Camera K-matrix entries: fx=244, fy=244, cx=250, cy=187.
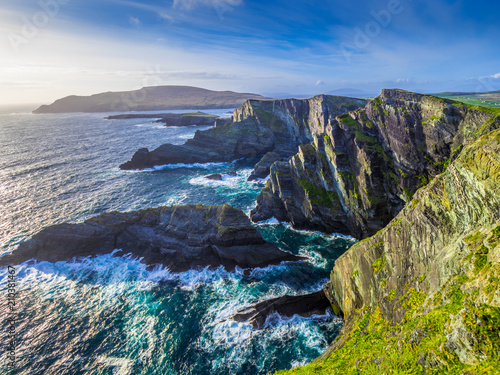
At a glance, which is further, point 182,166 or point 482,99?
point 182,166

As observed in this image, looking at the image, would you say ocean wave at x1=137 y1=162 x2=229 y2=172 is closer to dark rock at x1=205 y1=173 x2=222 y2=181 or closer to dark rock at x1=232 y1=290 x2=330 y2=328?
dark rock at x1=205 y1=173 x2=222 y2=181

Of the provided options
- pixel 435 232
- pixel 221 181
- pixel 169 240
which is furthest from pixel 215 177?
pixel 435 232

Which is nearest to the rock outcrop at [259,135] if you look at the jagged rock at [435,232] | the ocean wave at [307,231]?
the ocean wave at [307,231]

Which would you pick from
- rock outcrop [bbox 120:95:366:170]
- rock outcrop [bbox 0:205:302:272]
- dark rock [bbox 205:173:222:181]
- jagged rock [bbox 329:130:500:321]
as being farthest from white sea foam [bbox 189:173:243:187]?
jagged rock [bbox 329:130:500:321]

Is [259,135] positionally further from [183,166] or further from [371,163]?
[371,163]

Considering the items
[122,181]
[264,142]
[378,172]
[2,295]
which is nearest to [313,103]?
[264,142]

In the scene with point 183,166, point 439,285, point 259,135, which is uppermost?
point 259,135
